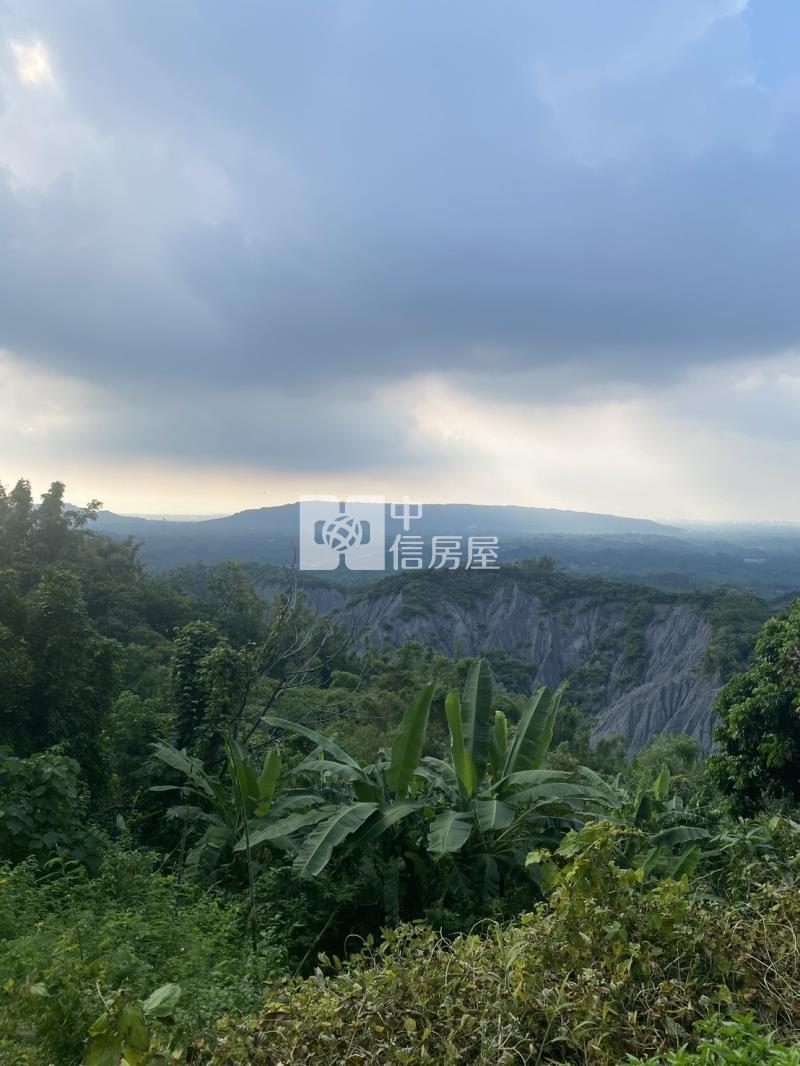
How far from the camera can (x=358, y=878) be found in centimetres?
439

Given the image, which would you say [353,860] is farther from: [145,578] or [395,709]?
[145,578]

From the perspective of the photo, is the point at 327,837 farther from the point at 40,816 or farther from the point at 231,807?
the point at 40,816

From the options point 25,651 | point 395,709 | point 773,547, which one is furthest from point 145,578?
point 773,547

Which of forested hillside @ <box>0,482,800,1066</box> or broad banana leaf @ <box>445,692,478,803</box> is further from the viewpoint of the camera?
broad banana leaf @ <box>445,692,478,803</box>

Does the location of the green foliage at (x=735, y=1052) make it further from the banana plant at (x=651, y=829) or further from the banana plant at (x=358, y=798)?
the banana plant at (x=358, y=798)

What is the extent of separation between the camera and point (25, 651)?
923 cm

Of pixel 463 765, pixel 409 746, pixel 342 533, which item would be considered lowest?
pixel 463 765
